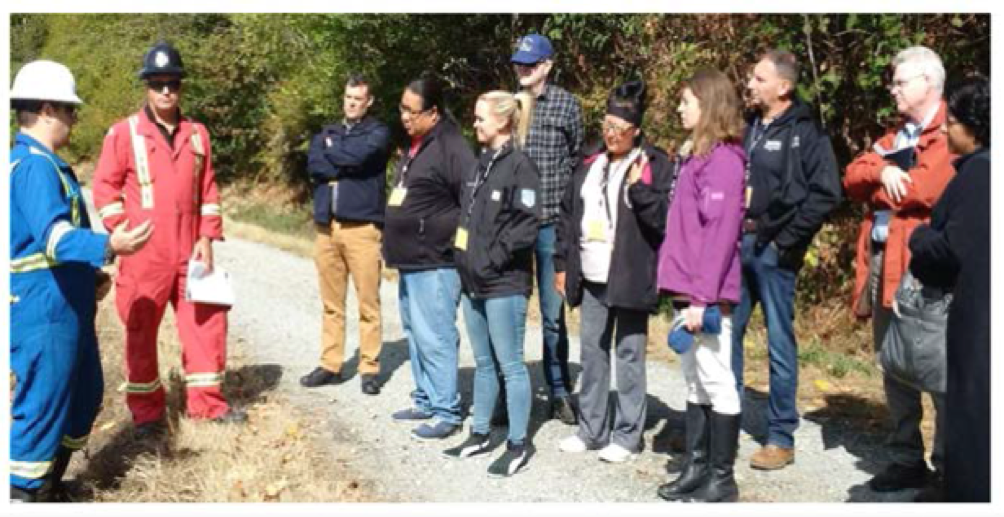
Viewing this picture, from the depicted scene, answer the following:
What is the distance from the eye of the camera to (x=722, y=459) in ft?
15.5

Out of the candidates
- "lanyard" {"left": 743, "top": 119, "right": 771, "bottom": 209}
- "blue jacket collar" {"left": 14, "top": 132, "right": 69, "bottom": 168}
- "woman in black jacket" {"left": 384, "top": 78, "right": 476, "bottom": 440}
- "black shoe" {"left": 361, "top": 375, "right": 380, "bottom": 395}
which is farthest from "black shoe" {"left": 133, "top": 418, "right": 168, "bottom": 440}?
"lanyard" {"left": 743, "top": 119, "right": 771, "bottom": 209}

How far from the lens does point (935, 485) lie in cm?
498

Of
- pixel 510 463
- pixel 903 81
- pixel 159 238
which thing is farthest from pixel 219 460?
pixel 903 81

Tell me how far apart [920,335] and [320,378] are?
4.30 meters

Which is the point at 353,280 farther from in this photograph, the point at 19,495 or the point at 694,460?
the point at 694,460

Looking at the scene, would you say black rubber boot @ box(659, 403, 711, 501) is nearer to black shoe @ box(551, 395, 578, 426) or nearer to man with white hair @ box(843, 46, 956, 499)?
man with white hair @ box(843, 46, 956, 499)

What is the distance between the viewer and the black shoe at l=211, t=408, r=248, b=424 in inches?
243

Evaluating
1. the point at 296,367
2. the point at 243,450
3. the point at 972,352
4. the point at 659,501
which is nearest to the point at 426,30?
the point at 296,367

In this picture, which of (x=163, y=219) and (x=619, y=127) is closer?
(x=619, y=127)

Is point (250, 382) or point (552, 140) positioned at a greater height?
point (552, 140)

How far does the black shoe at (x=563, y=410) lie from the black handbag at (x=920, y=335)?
2.20 meters

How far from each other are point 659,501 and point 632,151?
1.85 meters

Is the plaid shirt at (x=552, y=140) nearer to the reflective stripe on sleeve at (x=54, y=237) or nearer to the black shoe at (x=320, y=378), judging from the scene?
the black shoe at (x=320, y=378)

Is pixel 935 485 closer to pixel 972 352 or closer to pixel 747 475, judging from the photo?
pixel 747 475
